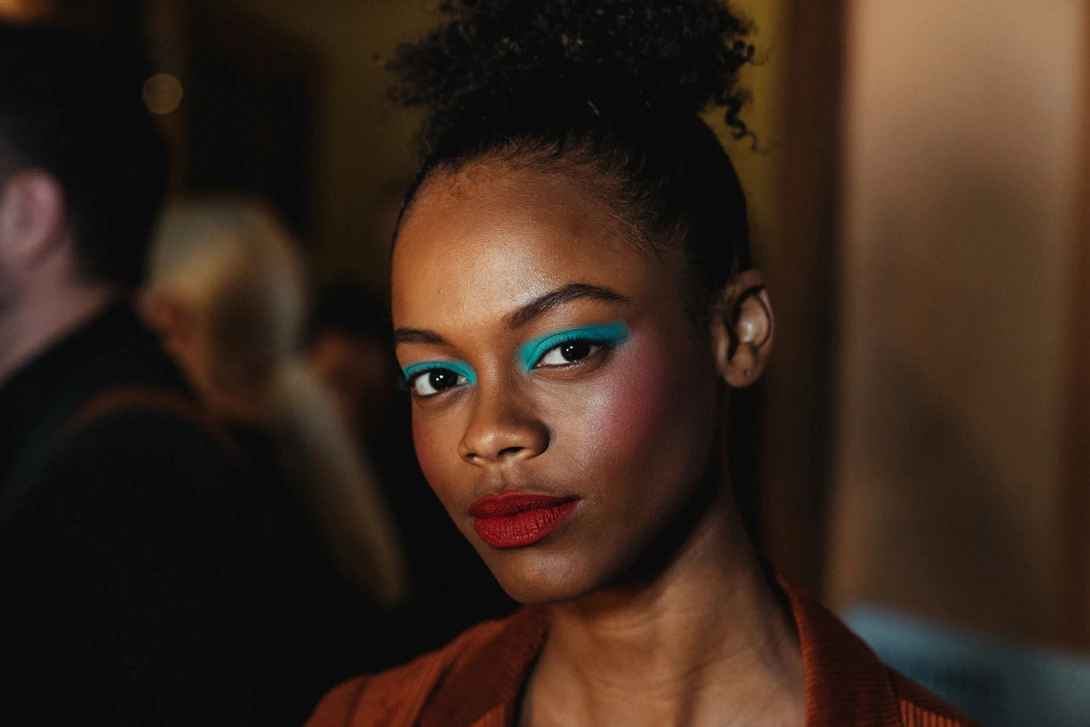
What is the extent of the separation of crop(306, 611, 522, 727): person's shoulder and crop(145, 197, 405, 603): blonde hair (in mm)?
686

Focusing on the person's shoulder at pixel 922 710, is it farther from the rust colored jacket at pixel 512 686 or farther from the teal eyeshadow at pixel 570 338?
the teal eyeshadow at pixel 570 338

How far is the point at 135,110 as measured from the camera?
1.42 meters

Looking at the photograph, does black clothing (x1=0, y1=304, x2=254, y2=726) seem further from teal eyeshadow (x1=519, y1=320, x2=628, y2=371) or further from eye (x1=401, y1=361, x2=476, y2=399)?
teal eyeshadow (x1=519, y1=320, x2=628, y2=371)

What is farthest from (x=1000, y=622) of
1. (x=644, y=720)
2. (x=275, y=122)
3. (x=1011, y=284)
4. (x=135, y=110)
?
(x=275, y=122)

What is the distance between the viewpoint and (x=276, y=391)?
5.76 ft

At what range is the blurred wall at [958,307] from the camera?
1406 mm

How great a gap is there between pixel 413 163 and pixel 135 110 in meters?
0.56

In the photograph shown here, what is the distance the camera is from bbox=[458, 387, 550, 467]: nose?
0.74 metres

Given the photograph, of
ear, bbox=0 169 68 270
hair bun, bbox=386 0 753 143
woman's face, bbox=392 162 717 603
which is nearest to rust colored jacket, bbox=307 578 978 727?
woman's face, bbox=392 162 717 603

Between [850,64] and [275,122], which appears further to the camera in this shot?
[275,122]

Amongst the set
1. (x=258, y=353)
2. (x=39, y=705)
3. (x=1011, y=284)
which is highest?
(x=258, y=353)

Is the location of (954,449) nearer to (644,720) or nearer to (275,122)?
(644,720)

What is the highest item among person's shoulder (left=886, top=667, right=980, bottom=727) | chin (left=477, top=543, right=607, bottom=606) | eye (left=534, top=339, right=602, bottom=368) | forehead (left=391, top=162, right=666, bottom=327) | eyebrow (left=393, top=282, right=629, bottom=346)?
forehead (left=391, top=162, right=666, bottom=327)

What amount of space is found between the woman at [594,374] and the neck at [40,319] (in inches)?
22.5
